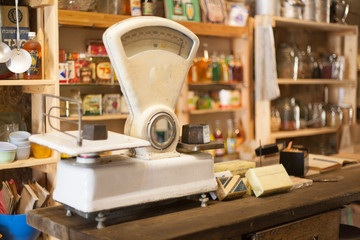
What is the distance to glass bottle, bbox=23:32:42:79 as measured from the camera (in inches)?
88.0

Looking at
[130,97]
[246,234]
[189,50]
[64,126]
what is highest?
[189,50]

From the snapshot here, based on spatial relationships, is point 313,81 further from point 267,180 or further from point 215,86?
point 267,180

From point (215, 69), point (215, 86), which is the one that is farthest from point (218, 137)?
point (215, 69)

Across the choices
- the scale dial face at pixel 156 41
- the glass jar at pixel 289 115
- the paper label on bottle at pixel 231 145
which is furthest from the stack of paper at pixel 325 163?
the glass jar at pixel 289 115

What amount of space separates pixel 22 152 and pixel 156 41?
3.63 feet

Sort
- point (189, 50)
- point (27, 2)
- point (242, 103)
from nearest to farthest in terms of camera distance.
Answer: point (189, 50) → point (27, 2) → point (242, 103)

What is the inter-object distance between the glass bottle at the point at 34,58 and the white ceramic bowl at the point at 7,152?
33cm

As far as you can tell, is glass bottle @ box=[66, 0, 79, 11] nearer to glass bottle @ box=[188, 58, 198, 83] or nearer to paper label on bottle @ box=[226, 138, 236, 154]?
glass bottle @ box=[188, 58, 198, 83]

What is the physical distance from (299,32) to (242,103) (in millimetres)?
1118

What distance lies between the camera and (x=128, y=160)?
54.1 inches

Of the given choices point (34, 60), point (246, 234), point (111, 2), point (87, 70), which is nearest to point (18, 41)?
point (34, 60)

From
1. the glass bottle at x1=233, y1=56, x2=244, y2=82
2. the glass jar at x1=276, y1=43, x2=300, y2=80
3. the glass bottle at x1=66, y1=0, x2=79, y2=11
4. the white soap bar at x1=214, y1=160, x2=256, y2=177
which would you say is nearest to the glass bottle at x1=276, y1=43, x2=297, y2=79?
the glass jar at x1=276, y1=43, x2=300, y2=80

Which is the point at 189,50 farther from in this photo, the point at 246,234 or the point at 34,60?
the point at 34,60

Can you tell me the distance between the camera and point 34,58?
2.24m
